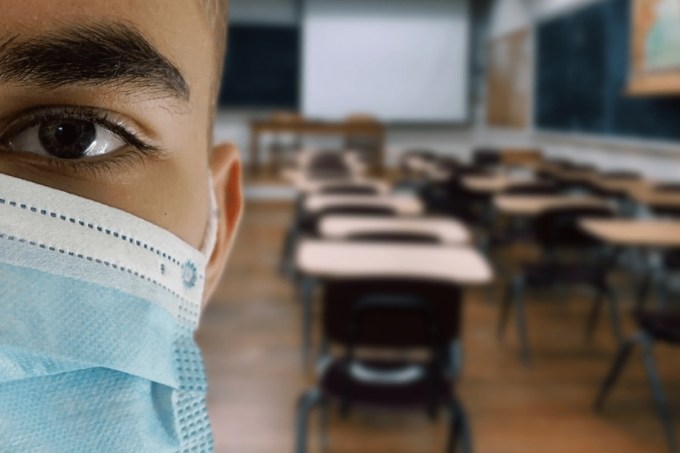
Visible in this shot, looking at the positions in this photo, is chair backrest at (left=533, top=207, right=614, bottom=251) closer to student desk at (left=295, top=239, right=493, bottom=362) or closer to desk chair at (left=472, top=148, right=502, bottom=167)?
student desk at (left=295, top=239, right=493, bottom=362)

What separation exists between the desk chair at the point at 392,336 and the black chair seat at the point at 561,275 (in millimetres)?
1640

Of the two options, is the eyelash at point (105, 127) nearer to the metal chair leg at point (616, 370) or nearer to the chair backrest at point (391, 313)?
the chair backrest at point (391, 313)

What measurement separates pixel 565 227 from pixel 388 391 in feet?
6.79

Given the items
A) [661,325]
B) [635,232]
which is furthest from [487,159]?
[661,325]

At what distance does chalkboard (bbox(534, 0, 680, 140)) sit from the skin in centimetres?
609

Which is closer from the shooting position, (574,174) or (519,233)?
(519,233)

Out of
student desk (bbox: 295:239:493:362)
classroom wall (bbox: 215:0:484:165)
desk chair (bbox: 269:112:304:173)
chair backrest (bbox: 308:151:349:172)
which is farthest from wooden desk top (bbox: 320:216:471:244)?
desk chair (bbox: 269:112:304:173)

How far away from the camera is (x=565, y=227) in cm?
415

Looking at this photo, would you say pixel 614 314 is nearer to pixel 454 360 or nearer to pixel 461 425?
pixel 454 360

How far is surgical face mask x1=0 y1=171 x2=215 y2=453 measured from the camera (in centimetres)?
62

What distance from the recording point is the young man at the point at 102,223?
2.07ft

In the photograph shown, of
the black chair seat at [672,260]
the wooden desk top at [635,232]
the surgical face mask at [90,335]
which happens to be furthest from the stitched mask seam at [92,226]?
the black chair seat at [672,260]

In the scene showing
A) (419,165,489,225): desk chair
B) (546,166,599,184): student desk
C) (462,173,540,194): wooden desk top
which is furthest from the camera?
(546,166,599,184): student desk

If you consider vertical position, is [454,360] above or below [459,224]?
below
